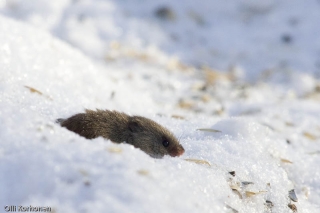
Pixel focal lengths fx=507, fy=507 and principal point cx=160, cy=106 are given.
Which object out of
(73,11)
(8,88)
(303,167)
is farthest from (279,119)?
(73,11)

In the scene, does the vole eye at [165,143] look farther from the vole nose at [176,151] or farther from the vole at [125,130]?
the vole nose at [176,151]

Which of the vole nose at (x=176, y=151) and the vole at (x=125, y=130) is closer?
the vole at (x=125, y=130)

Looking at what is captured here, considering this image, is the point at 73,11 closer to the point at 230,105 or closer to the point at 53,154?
the point at 230,105

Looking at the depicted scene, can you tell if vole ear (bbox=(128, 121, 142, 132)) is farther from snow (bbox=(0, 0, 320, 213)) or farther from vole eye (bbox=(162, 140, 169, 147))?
snow (bbox=(0, 0, 320, 213))

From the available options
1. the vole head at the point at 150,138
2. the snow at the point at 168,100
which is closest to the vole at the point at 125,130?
the vole head at the point at 150,138

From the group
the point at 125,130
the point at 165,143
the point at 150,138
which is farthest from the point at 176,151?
the point at 125,130

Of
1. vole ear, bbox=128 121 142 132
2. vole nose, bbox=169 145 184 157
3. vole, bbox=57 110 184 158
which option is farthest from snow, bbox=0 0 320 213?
vole ear, bbox=128 121 142 132
